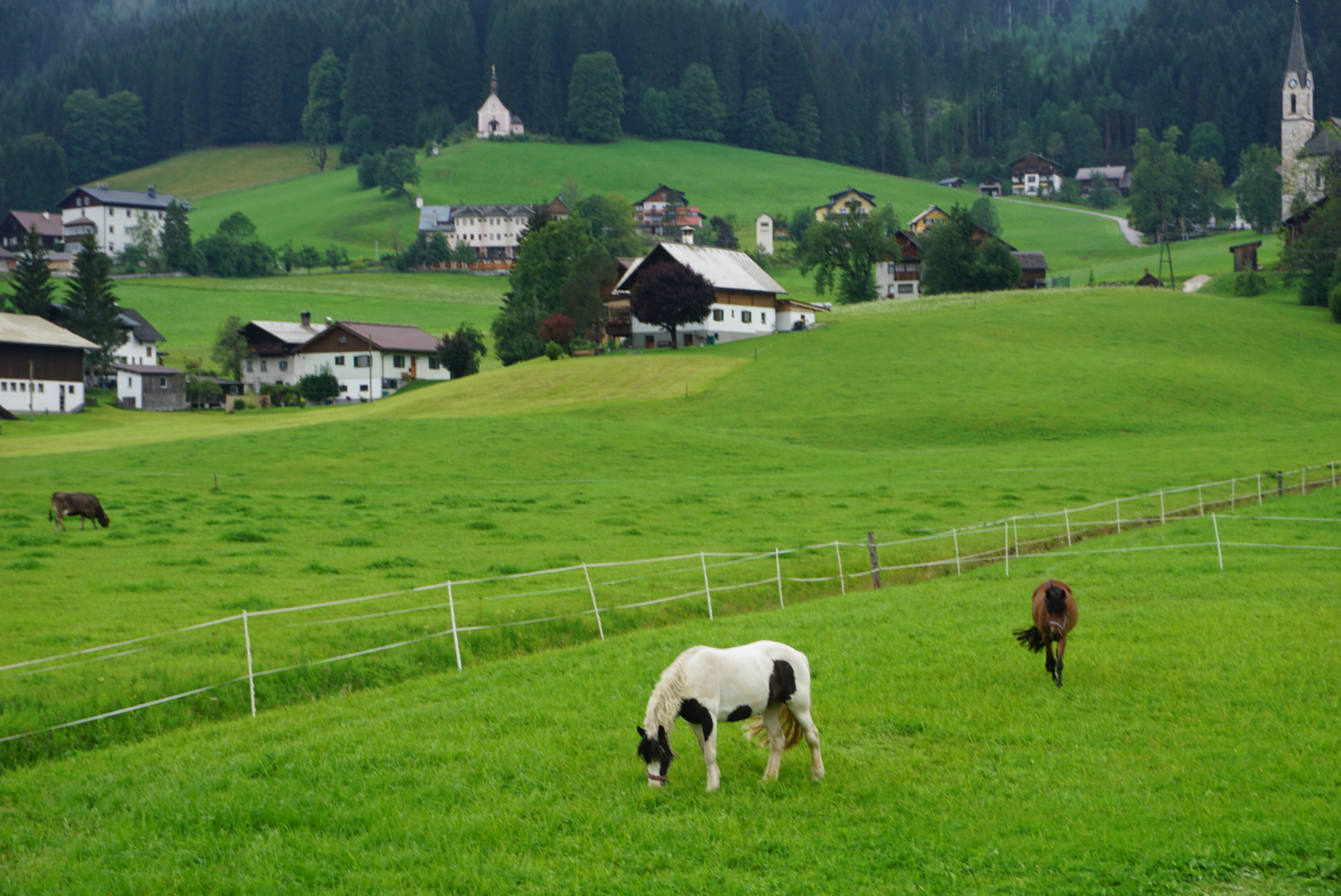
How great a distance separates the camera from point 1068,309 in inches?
3575

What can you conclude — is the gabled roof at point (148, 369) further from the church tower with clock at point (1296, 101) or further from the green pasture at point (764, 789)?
the church tower with clock at point (1296, 101)

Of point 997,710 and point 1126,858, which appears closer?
point 1126,858

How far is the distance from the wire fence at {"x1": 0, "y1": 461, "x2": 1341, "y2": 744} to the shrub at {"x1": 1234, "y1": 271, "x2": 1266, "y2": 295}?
80530 mm

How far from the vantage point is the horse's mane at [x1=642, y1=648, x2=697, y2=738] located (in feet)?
38.5

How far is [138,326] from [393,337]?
1024 inches

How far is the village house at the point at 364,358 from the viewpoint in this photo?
335ft

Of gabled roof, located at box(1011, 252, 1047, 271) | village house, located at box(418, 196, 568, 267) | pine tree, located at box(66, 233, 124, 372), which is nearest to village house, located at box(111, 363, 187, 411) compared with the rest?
pine tree, located at box(66, 233, 124, 372)

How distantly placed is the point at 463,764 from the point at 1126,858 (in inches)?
272

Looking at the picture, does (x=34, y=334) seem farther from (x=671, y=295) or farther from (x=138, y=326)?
(x=671, y=295)

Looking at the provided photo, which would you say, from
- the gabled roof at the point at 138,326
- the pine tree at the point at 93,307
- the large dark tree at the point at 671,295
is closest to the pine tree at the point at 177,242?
the gabled roof at the point at 138,326

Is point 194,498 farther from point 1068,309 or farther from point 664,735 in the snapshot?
point 1068,309

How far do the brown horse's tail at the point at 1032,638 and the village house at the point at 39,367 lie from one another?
83.6 metres

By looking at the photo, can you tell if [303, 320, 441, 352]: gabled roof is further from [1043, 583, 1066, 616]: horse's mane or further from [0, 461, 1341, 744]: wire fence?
[1043, 583, 1066, 616]: horse's mane

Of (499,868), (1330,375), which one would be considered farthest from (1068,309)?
(499,868)
